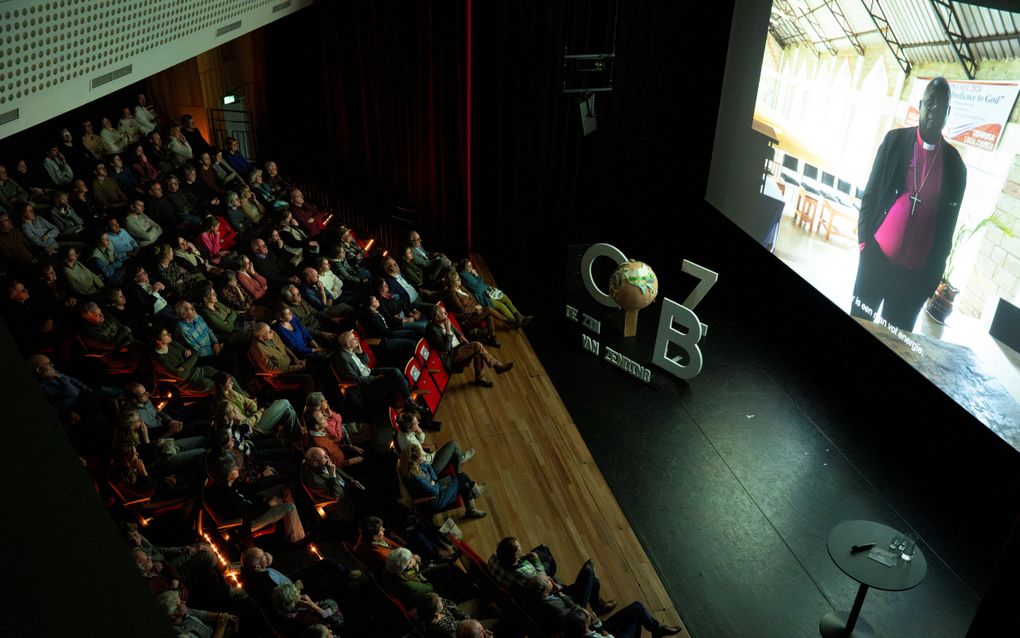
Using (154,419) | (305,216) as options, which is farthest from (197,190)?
(154,419)

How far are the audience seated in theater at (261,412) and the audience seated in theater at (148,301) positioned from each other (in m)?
0.85

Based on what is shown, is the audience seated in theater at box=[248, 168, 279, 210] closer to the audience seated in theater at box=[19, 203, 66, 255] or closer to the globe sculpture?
the audience seated in theater at box=[19, 203, 66, 255]

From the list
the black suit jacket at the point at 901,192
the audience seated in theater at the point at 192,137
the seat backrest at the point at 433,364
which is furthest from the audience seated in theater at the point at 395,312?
the black suit jacket at the point at 901,192

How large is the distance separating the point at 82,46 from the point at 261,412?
2444 millimetres

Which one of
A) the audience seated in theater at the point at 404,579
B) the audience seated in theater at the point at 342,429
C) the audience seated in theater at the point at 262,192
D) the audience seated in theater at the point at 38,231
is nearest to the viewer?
the audience seated in theater at the point at 404,579

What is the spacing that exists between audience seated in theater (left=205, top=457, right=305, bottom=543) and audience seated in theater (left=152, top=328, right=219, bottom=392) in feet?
4.22

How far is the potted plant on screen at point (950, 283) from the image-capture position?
4.81 metres

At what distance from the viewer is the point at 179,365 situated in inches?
203

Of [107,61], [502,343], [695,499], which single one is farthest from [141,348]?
[695,499]

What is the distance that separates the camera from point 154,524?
4.32 metres

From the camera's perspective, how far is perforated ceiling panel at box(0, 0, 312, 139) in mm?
3859

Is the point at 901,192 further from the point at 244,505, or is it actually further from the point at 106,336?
the point at 106,336

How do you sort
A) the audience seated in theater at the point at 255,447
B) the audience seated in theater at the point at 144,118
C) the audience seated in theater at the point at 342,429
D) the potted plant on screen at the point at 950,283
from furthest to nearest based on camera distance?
the audience seated in theater at the point at 144,118
the potted plant on screen at the point at 950,283
the audience seated in theater at the point at 342,429
the audience seated in theater at the point at 255,447

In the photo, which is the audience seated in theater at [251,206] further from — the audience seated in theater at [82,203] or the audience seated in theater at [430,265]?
the audience seated in theater at [430,265]
